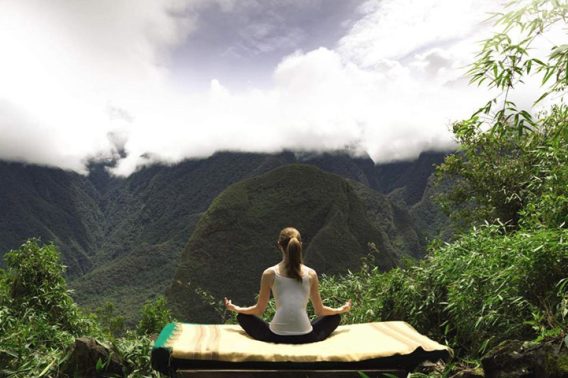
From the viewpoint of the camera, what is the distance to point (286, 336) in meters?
4.07

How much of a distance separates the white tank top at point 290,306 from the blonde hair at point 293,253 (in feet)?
0.20

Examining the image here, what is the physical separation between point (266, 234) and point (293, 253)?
335 feet

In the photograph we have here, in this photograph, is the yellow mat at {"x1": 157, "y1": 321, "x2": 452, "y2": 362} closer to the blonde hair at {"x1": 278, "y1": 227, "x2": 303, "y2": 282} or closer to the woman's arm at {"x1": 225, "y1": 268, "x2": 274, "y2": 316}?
the woman's arm at {"x1": 225, "y1": 268, "x2": 274, "y2": 316}

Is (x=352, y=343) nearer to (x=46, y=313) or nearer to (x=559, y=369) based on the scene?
(x=559, y=369)

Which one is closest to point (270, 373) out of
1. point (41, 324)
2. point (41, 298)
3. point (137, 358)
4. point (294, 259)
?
point (294, 259)

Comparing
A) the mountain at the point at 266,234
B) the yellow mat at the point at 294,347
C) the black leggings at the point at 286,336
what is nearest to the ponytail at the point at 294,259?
the black leggings at the point at 286,336

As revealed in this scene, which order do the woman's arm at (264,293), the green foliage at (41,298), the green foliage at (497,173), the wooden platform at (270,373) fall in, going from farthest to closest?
1. the green foliage at (497,173)
2. the green foliage at (41,298)
3. the woman's arm at (264,293)
4. the wooden platform at (270,373)

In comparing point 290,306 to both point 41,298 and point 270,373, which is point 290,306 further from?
point 41,298

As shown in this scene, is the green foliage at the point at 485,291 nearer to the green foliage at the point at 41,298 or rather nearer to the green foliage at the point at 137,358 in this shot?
the green foliage at the point at 137,358

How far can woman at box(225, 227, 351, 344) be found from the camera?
412 cm

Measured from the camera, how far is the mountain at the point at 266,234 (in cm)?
8944

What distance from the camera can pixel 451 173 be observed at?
1742 cm

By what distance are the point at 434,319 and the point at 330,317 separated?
1335 millimetres

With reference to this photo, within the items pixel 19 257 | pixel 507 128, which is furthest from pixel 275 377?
pixel 19 257
